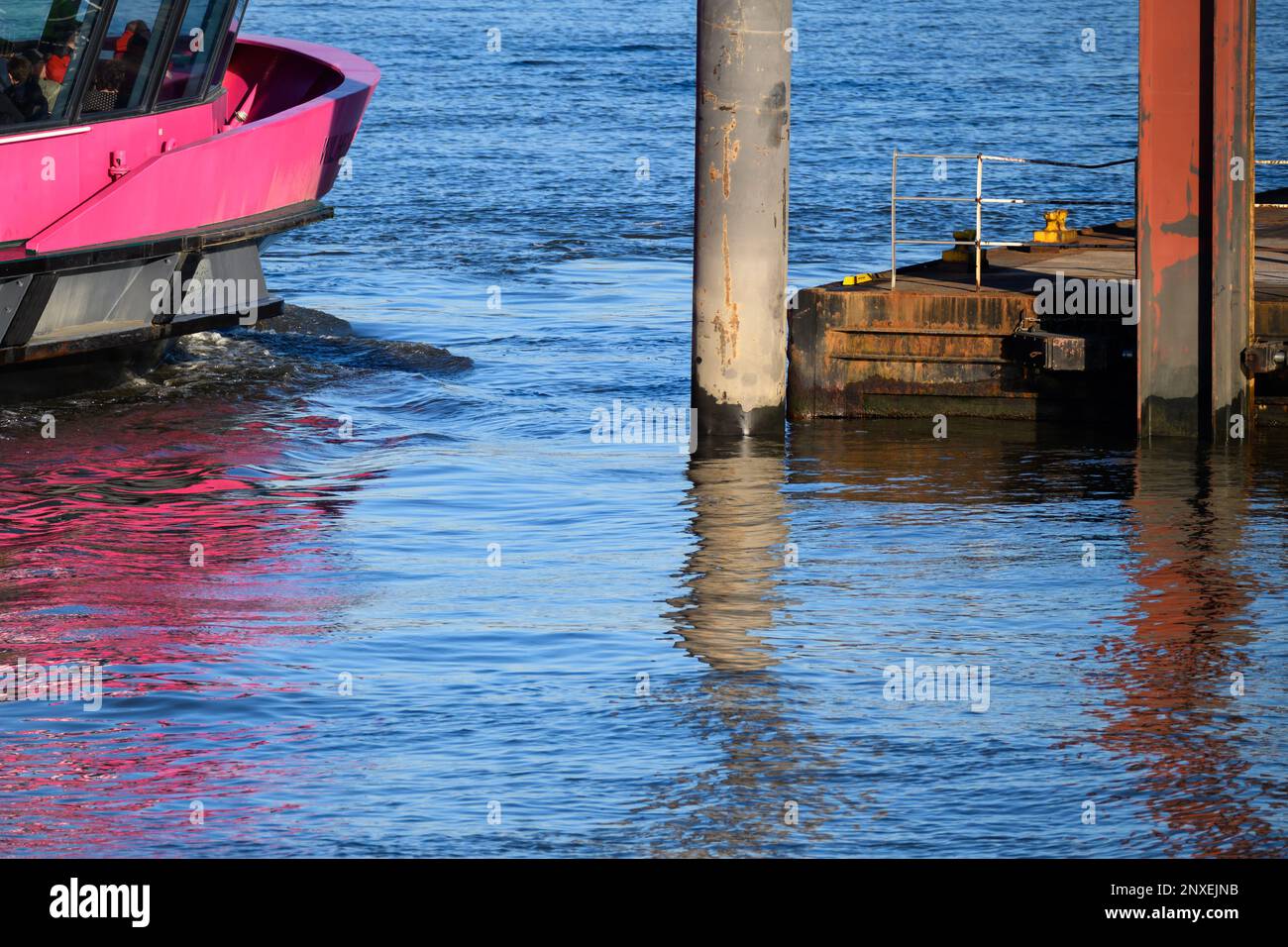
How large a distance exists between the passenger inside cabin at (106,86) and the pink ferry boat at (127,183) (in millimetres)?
10

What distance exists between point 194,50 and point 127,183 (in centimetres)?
143

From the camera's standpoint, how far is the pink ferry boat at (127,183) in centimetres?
1313

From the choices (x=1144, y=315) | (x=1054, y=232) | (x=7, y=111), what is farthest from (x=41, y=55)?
(x=1054, y=232)

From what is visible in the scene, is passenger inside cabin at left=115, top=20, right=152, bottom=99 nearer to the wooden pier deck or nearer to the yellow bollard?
the wooden pier deck

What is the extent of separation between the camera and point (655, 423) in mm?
14750

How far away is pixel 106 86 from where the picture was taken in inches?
536

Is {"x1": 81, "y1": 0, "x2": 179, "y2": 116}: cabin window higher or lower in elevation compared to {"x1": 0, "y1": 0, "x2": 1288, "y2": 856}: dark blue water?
higher

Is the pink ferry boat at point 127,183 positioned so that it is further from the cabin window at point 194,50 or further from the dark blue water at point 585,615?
the dark blue water at point 585,615

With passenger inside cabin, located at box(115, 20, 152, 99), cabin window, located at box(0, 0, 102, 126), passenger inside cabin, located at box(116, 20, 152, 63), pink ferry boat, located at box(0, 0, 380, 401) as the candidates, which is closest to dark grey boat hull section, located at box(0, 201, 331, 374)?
pink ferry boat, located at box(0, 0, 380, 401)

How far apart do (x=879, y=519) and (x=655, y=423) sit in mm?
3426

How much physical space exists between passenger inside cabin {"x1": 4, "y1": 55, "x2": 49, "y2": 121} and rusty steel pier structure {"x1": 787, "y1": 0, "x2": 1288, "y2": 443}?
16.9 feet

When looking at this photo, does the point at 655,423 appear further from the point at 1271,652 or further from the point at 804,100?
the point at 804,100

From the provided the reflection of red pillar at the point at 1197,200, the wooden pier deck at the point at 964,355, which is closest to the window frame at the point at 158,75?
the wooden pier deck at the point at 964,355

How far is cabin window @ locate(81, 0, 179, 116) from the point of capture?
13477 mm
